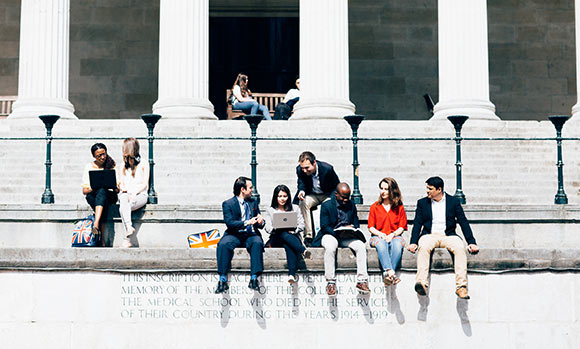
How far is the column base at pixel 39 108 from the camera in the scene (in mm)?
21094

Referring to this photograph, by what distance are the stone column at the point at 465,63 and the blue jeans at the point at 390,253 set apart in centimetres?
1086

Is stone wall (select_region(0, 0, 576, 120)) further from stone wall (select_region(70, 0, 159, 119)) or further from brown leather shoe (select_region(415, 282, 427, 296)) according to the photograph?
brown leather shoe (select_region(415, 282, 427, 296))

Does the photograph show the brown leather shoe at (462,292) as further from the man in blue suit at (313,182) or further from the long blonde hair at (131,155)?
the long blonde hair at (131,155)

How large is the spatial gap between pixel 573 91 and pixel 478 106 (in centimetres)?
783

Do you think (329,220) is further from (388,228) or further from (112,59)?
(112,59)

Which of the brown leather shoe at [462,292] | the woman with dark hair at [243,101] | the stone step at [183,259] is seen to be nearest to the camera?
the brown leather shoe at [462,292]

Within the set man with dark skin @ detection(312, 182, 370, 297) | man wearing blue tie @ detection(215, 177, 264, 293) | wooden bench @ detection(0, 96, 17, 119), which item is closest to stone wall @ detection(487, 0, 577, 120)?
wooden bench @ detection(0, 96, 17, 119)

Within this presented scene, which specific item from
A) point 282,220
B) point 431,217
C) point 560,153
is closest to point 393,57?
point 560,153

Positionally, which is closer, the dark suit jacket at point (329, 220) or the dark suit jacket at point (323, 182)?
the dark suit jacket at point (329, 220)

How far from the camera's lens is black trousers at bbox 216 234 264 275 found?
10.9 metres

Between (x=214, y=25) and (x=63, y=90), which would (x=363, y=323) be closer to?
(x=63, y=90)

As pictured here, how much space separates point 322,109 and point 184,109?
3252 mm

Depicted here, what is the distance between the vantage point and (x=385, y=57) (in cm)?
2792

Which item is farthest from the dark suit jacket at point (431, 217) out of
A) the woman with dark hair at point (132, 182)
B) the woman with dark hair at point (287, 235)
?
the woman with dark hair at point (132, 182)
